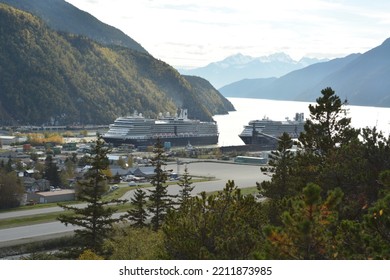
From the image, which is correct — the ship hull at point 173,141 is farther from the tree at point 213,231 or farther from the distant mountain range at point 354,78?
the tree at point 213,231

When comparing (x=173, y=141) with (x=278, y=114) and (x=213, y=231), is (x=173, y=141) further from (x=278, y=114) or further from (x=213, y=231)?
(x=213, y=231)

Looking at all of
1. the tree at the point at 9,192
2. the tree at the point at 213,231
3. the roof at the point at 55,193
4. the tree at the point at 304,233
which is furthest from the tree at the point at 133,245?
the roof at the point at 55,193

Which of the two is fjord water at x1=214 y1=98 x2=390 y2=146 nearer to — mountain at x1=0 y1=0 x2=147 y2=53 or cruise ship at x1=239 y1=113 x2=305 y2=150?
cruise ship at x1=239 y1=113 x2=305 y2=150

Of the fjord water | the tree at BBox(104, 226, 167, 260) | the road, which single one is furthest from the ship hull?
the tree at BBox(104, 226, 167, 260)

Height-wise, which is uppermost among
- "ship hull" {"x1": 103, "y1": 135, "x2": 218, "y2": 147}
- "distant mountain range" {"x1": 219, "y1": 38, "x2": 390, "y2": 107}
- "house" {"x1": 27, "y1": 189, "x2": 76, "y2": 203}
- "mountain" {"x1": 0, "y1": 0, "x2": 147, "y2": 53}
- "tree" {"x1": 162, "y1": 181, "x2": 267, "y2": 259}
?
"mountain" {"x1": 0, "y1": 0, "x2": 147, "y2": 53}
